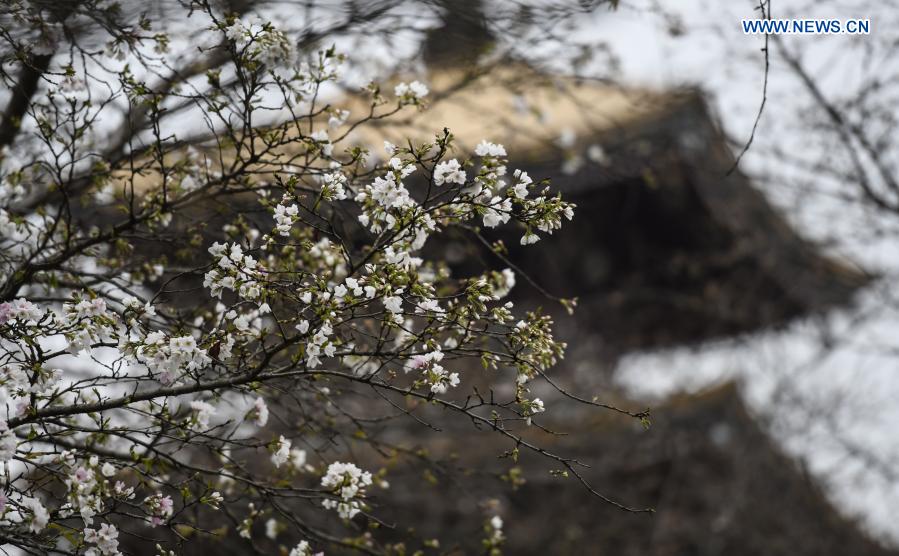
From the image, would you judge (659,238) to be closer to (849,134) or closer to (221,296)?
(849,134)

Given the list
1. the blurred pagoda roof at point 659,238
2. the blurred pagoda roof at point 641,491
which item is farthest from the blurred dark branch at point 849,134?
the blurred pagoda roof at point 641,491

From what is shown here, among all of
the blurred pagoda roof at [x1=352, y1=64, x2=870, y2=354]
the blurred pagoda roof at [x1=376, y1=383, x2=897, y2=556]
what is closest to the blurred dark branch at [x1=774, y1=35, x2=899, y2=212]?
the blurred pagoda roof at [x1=352, y1=64, x2=870, y2=354]

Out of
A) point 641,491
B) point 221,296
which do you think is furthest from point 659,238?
point 221,296

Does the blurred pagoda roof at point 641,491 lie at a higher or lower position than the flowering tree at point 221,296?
higher

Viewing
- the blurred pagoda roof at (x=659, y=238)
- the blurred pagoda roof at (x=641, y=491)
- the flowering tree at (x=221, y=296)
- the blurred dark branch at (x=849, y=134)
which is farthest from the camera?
the blurred pagoda roof at (x=641, y=491)

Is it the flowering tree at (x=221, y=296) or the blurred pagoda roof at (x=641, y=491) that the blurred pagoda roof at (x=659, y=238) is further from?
the flowering tree at (x=221, y=296)

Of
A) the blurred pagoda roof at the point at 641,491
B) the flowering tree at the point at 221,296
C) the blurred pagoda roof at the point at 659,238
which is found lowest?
the flowering tree at the point at 221,296

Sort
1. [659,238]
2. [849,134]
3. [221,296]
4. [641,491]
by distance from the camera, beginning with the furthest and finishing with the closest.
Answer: [659,238] → [641,491] → [849,134] → [221,296]

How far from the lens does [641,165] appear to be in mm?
8742

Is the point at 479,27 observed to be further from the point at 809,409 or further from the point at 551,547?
the point at 809,409

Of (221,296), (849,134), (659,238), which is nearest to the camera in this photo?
(221,296)

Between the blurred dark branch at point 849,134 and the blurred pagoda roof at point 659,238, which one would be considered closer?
the blurred dark branch at point 849,134

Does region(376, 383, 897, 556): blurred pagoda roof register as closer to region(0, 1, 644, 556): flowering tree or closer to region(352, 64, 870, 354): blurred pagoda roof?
region(352, 64, 870, 354): blurred pagoda roof

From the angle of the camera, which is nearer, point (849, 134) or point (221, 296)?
point (221, 296)
